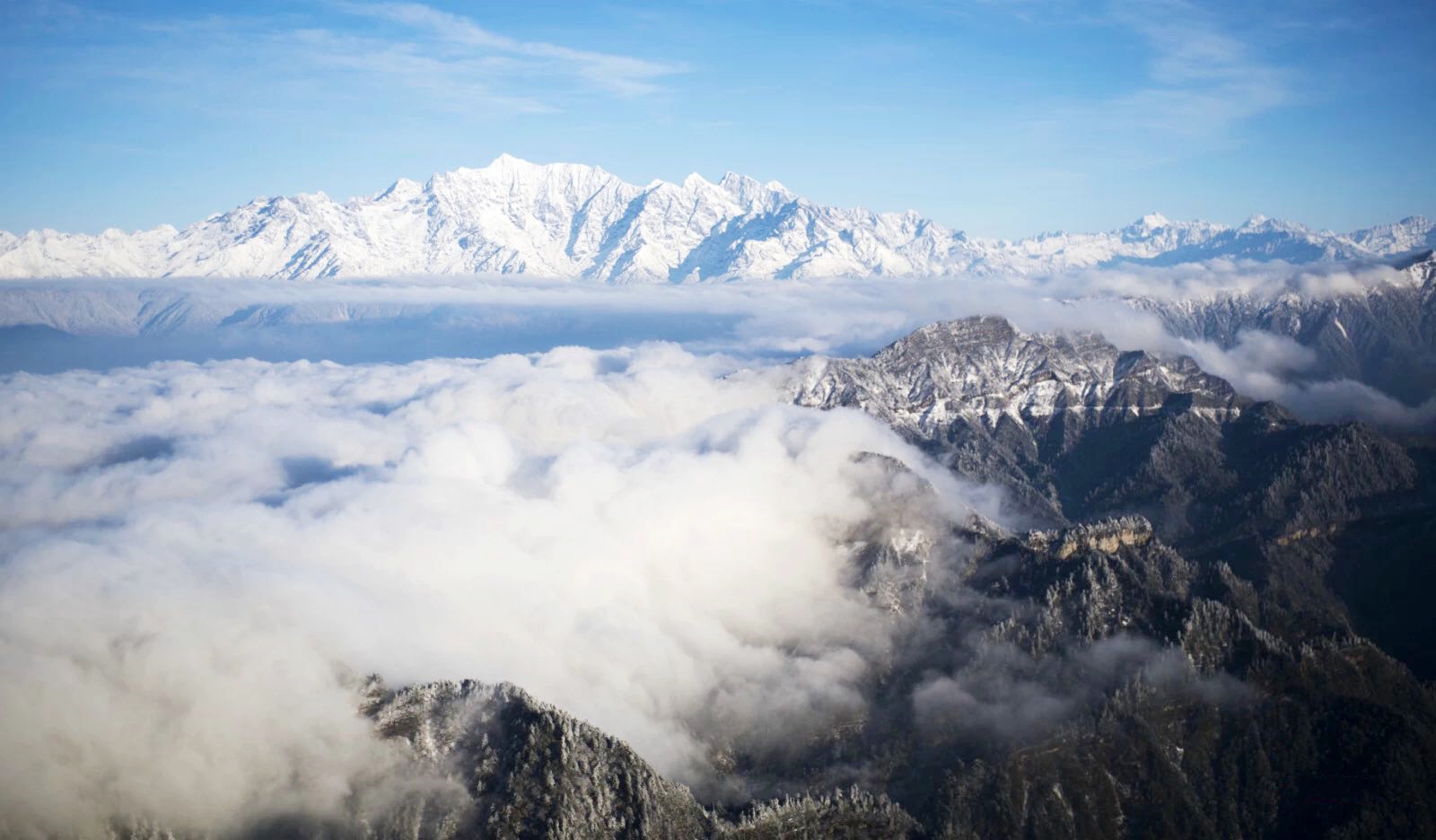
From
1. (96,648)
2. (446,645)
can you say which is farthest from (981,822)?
(96,648)

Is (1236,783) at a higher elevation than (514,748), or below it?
below

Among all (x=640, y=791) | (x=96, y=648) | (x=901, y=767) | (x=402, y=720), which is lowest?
(x=901, y=767)

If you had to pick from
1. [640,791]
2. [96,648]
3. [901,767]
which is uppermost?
[96,648]

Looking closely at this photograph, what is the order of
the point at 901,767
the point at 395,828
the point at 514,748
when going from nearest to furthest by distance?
the point at 395,828, the point at 514,748, the point at 901,767

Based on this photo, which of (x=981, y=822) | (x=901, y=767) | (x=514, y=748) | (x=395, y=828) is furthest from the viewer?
(x=901, y=767)

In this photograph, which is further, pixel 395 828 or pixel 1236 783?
pixel 1236 783

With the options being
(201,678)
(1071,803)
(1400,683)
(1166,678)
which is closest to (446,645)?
(201,678)

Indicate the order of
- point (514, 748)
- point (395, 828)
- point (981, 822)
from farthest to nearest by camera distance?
1. point (981, 822)
2. point (514, 748)
3. point (395, 828)

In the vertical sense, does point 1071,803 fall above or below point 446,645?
below

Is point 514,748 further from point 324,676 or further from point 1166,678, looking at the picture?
point 1166,678

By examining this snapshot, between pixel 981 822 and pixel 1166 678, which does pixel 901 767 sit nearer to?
pixel 981 822
